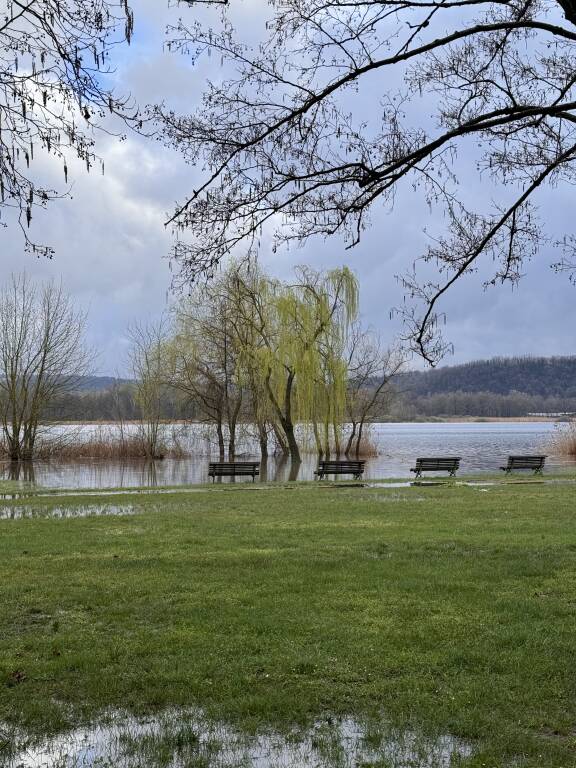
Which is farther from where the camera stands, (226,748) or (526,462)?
(526,462)

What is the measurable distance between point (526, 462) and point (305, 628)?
20634 millimetres

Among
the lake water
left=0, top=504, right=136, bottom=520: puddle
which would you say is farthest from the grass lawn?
the lake water

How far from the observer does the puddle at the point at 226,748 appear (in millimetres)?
3373

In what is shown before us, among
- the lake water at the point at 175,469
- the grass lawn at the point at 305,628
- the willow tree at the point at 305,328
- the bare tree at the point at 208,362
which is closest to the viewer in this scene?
the grass lawn at the point at 305,628

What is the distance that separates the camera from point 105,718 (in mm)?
3883

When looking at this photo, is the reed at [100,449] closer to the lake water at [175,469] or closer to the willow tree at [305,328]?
the lake water at [175,469]

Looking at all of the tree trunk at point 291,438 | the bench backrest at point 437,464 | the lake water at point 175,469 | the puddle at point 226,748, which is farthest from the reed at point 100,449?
the puddle at point 226,748

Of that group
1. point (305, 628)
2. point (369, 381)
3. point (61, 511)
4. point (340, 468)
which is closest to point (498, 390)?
point (369, 381)

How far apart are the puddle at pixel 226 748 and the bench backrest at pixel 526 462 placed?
71.2ft

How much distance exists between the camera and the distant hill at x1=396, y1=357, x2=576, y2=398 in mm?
101875

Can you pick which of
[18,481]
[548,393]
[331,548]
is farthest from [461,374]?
[331,548]

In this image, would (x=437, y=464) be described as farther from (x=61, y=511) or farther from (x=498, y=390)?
(x=498, y=390)

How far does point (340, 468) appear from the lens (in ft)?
77.5

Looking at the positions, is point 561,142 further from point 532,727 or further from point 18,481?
point 18,481
